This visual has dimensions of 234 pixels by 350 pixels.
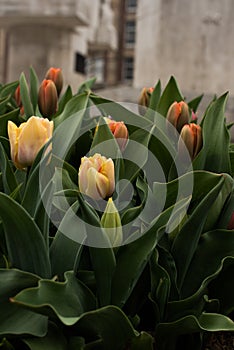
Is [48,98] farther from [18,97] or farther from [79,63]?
[79,63]

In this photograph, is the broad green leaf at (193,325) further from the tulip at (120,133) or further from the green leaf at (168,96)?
the green leaf at (168,96)

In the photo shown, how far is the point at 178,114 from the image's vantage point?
95 centimetres

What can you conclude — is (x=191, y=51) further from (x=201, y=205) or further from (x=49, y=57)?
(x=201, y=205)

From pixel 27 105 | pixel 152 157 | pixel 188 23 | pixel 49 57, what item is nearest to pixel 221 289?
pixel 152 157

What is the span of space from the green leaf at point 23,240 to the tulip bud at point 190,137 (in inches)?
11.0

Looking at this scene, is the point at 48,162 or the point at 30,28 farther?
the point at 30,28

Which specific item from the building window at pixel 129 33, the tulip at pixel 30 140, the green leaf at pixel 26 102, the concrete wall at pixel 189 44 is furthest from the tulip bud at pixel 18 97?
the building window at pixel 129 33

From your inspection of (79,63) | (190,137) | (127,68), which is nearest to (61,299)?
(190,137)

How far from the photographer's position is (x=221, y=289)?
815 mm

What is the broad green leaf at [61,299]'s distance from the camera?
62 cm

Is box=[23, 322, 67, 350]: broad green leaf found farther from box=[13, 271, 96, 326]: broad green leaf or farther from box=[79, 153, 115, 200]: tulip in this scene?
box=[79, 153, 115, 200]: tulip

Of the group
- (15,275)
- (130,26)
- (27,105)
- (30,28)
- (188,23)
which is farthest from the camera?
(130,26)

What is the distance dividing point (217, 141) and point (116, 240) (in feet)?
0.85

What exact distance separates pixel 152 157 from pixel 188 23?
17.0ft
